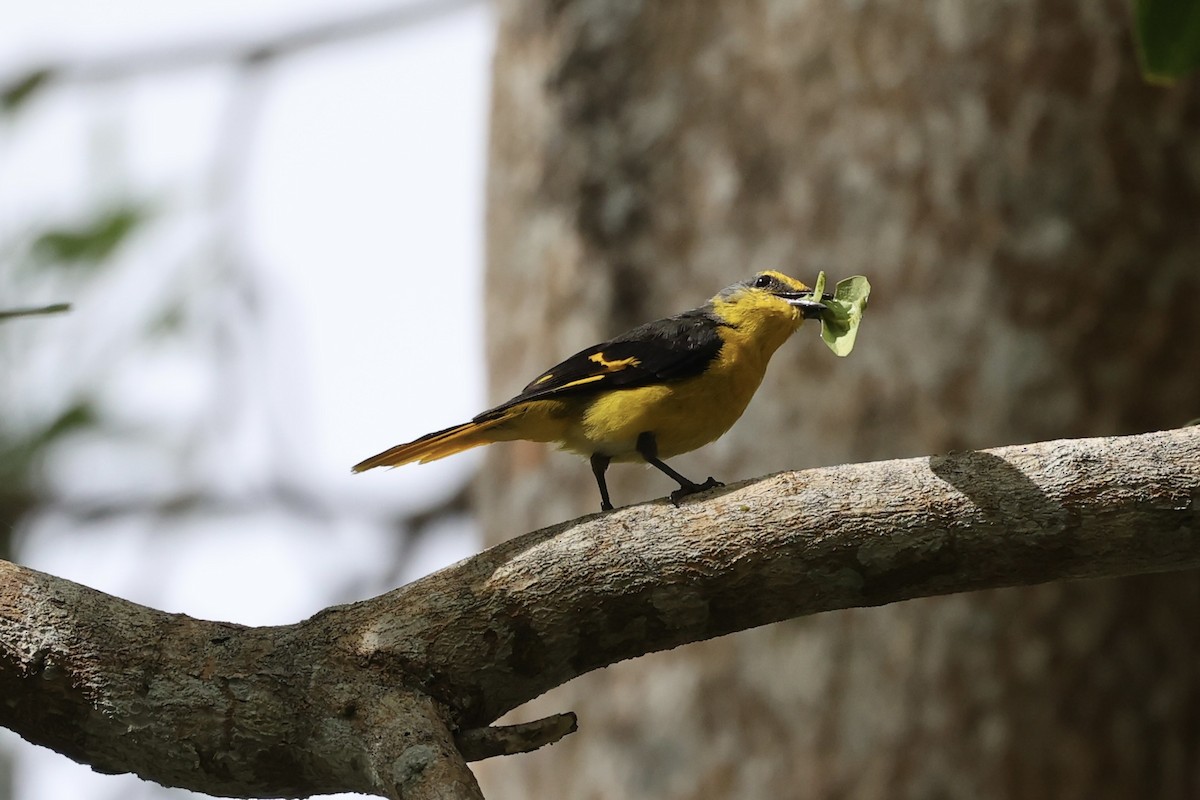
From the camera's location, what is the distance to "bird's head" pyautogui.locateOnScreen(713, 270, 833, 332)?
477cm

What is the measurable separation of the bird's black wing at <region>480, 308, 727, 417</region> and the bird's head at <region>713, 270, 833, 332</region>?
0.20m

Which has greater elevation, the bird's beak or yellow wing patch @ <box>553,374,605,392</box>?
the bird's beak

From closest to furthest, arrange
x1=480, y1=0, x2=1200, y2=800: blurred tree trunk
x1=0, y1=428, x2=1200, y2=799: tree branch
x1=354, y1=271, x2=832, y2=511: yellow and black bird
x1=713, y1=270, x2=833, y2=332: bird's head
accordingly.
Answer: x1=0, y1=428, x2=1200, y2=799: tree branch
x1=354, y1=271, x2=832, y2=511: yellow and black bird
x1=713, y1=270, x2=833, y2=332: bird's head
x1=480, y1=0, x2=1200, y2=800: blurred tree trunk

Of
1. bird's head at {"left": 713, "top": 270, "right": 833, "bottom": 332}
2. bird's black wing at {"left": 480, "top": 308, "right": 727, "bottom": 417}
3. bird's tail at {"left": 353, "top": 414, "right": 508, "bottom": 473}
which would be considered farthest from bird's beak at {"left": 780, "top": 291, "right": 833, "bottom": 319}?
bird's tail at {"left": 353, "top": 414, "right": 508, "bottom": 473}

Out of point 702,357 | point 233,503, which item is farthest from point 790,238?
point 233,503

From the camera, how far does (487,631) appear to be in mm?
3170

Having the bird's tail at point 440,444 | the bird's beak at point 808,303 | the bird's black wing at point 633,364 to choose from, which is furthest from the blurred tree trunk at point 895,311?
the bird's tail at point 440,444

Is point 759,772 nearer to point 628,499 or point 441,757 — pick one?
point 628,499

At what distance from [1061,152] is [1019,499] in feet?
13.9

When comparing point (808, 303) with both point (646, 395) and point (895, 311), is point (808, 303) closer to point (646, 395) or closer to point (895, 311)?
point (646, 395)

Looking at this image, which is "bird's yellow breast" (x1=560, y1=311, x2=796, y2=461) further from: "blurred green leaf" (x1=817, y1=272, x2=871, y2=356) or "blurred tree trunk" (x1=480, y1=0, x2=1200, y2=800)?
"blurred tree trunk" (x1=480, y1=0, x2=1200, y2=800)

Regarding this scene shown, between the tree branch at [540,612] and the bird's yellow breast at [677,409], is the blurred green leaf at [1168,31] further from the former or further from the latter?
the bird's yellow breast at [677,409]

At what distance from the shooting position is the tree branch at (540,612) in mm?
3010

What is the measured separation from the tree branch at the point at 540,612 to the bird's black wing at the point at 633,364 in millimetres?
1392
